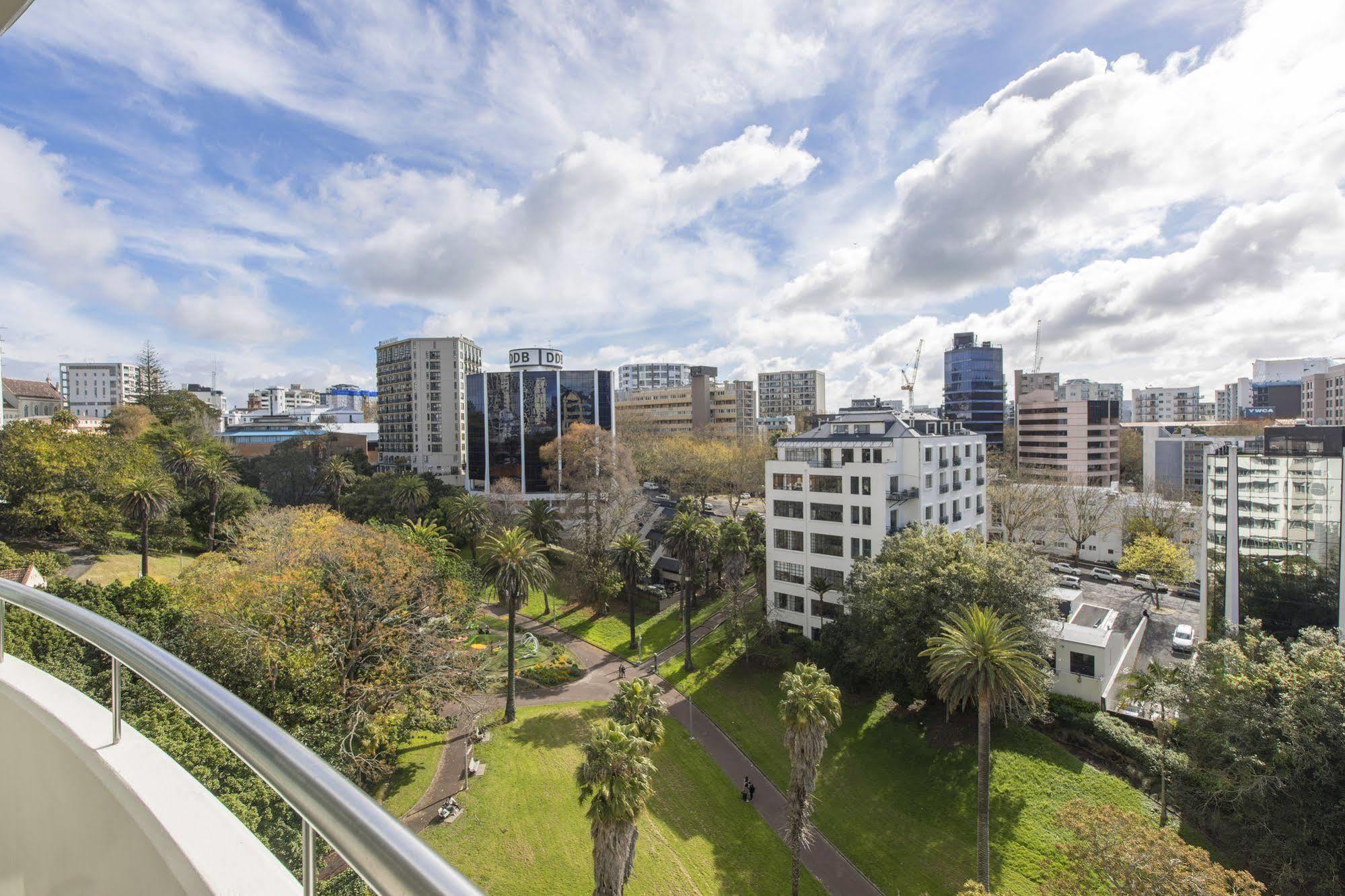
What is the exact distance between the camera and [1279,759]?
14289mm

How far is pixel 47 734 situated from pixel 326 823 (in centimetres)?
258

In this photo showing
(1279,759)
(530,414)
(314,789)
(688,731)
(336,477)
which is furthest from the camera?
(530,414)

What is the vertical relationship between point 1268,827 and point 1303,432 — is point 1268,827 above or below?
below

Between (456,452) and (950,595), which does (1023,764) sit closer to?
(950,595)

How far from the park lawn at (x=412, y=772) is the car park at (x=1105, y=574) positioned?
3901 centimetres

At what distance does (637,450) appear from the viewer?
2500 inches

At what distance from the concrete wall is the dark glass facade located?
53371mm

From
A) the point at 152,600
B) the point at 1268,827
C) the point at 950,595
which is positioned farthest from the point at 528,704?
the point at 1268,827

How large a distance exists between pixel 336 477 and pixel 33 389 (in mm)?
45424

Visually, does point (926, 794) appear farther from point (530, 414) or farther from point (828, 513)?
point (530, 414)

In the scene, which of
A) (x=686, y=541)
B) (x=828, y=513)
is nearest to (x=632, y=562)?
(x=686, y=541)

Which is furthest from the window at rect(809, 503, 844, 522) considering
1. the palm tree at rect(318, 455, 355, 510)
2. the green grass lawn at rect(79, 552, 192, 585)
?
the palm tree at rect(318, 455, 355, 510)

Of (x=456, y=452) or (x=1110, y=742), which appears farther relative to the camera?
(x=456, y=452)

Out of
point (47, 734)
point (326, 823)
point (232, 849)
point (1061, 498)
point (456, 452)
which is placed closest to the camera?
point (326, 823)
